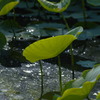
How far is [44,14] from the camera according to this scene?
11.2 ft

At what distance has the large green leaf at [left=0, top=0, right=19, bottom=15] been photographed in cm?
243

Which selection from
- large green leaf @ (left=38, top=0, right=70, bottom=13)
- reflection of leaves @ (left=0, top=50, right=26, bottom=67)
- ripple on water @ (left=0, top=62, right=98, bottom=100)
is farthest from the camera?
reflection of leaves @ (left=0, top=50, right=26, bottom=67)

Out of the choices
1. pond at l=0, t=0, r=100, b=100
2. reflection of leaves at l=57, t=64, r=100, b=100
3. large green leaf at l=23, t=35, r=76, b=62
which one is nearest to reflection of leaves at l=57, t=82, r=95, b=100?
reflection of leaves at l=57, t=64, r=100, b=100

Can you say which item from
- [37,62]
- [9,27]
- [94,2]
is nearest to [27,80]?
[37,62]

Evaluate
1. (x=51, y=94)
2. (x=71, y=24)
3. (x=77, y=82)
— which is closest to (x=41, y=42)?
(x=77, y=82)

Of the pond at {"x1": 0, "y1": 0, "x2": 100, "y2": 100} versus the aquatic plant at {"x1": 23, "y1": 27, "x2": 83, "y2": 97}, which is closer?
the aquatic plant at {"x1": 23, "y1": 27, "x2": 83, "y2": 97}

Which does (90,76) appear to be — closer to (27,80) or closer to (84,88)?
(84,88)

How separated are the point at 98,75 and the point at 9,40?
1371 mm

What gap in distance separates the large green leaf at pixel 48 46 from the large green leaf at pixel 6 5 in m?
0.75

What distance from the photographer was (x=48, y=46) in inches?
63.7

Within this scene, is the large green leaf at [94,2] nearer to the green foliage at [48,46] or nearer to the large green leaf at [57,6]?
the large green leaf at [57,6]

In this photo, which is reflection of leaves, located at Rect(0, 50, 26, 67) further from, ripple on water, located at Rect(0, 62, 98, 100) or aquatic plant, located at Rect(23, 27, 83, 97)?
aquatic plant, located at Rect(23, 27, 83, 97)

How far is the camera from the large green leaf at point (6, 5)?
95.9 inches

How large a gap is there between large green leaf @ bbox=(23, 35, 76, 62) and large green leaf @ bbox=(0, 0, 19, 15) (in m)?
0.75
